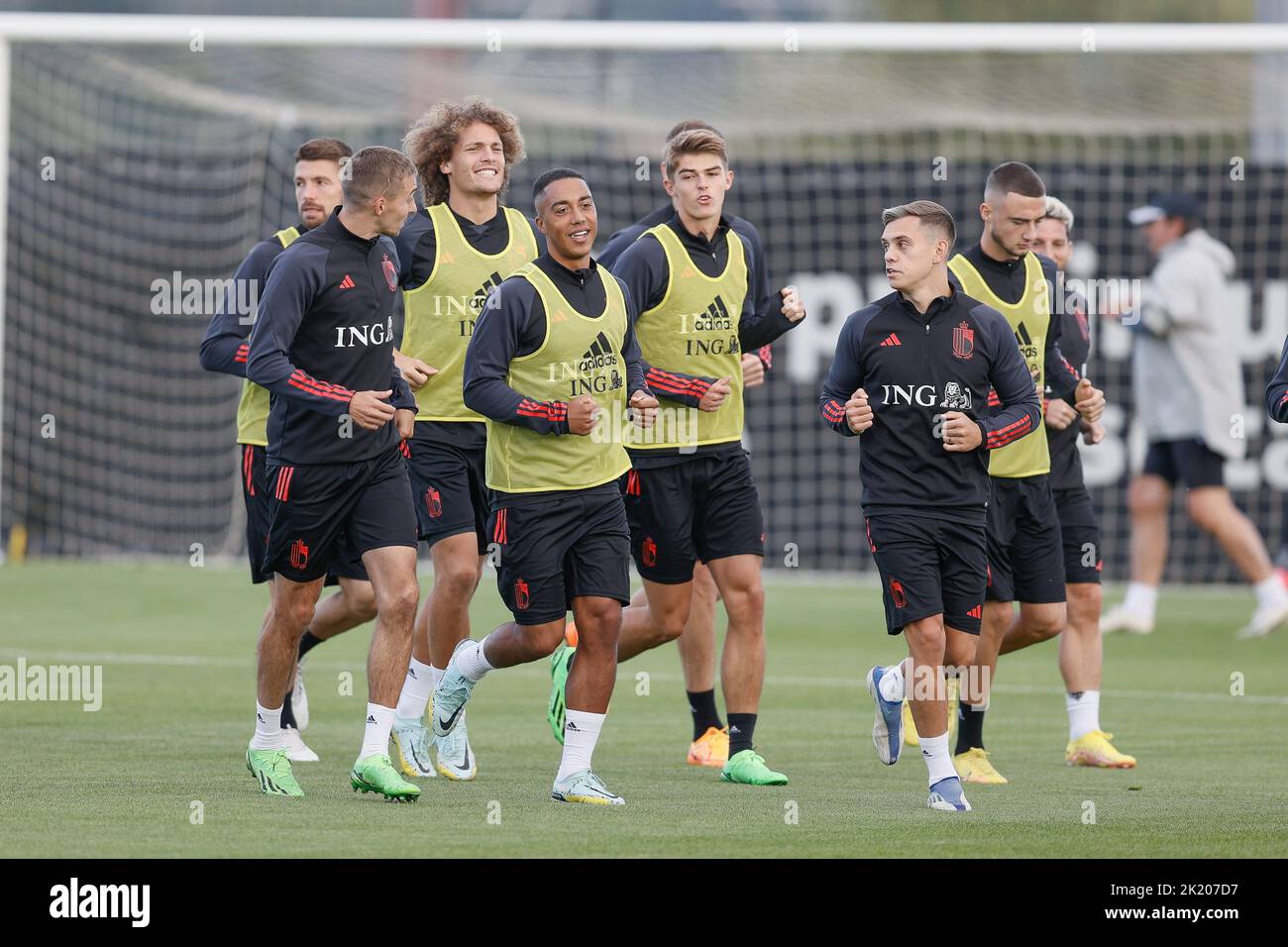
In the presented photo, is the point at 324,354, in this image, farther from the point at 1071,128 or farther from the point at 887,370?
the point at 1071,128

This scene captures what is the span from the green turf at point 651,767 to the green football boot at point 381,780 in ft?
0.34

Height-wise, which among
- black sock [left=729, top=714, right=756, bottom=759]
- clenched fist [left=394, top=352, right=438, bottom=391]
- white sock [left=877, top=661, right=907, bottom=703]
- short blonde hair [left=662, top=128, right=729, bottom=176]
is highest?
short blonde hair [left=662, top=128, right=729, bottom=176]

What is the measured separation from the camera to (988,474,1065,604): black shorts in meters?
8.51

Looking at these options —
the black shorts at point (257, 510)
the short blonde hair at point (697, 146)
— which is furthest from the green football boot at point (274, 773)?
the short blonde hair at point (697, 146)

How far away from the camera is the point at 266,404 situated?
28.6ft

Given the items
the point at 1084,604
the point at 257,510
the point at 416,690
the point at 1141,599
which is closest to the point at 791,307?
the point at 1084,604

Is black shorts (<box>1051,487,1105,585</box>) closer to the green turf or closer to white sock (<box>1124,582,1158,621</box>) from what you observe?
the green turf

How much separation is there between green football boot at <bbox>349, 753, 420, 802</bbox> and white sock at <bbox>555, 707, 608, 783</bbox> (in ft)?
1.76

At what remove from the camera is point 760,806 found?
23.7 feet

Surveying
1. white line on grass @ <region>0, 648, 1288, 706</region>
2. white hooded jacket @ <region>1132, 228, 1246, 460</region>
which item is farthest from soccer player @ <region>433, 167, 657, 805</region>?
white hooded jacket @ <region>1132, 228, 1246, 460</region>

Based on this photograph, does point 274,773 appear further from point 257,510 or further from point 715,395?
point 715,395

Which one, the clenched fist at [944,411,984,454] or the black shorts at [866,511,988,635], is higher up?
the clenched fist at [944,411,984,454]

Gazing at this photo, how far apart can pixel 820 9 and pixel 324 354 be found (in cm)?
2499
